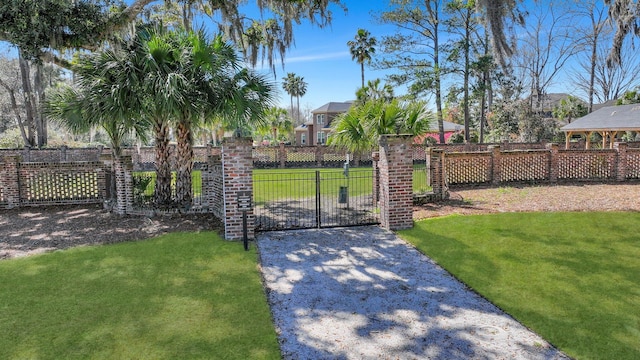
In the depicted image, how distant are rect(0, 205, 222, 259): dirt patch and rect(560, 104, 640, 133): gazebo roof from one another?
64.4 ft

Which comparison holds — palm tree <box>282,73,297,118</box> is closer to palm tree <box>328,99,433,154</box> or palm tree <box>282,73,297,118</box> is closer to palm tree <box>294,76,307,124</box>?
palm tree <box>294,76,307,124</box>

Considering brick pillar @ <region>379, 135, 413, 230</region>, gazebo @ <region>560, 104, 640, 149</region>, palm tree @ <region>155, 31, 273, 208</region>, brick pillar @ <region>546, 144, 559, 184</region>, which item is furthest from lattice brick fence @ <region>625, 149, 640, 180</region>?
palm tree @ <region>155, 31, 273, 208</region>

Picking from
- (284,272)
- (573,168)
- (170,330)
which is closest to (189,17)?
(284,272)

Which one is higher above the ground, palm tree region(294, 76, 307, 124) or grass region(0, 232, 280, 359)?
palm tree region(294, 76, 307, 124)

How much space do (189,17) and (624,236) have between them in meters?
12.7

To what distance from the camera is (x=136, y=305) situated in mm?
4672

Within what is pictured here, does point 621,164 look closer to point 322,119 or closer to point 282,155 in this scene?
point 282,155

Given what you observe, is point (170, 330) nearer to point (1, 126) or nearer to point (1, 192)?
point (1, 192)

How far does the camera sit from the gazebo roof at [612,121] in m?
18.8

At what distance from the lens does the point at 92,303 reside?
4715 millimetres

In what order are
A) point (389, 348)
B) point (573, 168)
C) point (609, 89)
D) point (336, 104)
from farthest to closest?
point (336, 104) < point (609, 89) < point (573, 168) < point (389, 348)

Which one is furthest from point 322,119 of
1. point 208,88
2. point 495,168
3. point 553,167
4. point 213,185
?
point 208,88

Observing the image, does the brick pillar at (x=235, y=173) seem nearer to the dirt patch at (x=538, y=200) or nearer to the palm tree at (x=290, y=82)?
the dirt patch at (x=538, y=200)

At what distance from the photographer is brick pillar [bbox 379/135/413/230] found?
7.86 meters
